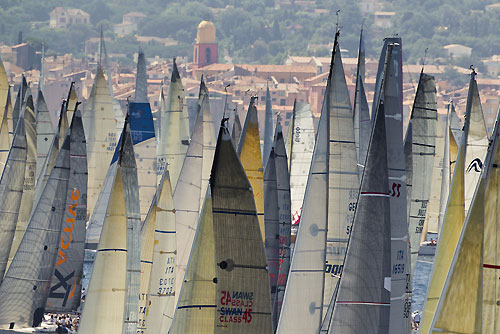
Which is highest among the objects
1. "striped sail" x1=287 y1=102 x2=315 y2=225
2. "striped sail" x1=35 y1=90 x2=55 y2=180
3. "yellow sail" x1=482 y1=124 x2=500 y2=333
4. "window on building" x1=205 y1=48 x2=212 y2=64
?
"yellow sail" x1=482 y1=124 x2=500 y2=333

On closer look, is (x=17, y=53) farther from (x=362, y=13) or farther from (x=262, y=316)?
(x=262, y=316)

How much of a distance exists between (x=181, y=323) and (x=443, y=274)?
2.15 metres

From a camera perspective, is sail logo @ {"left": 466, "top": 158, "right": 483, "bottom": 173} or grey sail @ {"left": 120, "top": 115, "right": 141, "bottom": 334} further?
sail logo @ {"left": 466, "top": 158, "right": 483, "bottom": 173}

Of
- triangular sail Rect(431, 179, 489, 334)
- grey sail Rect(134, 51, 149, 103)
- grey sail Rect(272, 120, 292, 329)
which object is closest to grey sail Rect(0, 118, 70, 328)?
grey sail Rect(272, 120, 292, 329)

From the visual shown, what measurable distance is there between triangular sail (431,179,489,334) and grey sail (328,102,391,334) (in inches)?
39.3

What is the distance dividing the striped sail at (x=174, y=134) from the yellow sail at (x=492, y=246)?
12.6m

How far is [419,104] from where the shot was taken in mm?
14938

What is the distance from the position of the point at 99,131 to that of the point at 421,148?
10.0 metres

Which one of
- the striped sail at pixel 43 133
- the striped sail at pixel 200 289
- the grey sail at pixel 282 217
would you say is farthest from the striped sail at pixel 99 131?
the striped sail at pixel 200 289

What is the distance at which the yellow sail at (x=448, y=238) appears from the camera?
10703 mm

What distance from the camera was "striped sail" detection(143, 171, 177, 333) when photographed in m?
13.5

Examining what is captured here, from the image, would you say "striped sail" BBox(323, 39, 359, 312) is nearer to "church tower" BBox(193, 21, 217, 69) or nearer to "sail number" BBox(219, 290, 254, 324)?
"sail number" BBox(219, 290, 254, 324)

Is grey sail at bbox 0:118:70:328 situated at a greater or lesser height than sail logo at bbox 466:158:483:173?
lesser

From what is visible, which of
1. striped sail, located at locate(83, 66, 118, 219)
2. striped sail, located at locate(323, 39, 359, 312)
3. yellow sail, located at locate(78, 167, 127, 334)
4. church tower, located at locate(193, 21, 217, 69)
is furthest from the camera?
church tower, located at locate(193, 21, 217, 69)
